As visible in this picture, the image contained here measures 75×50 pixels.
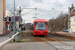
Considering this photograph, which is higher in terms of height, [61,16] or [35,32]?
[61,16]

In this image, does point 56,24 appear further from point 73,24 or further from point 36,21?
point 36,21

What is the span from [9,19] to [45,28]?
428 inches

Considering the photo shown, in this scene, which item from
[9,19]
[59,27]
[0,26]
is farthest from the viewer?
[59,27]

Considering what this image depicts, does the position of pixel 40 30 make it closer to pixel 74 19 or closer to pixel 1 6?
pixel 1 6

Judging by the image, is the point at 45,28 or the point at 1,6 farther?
the point at 1,6

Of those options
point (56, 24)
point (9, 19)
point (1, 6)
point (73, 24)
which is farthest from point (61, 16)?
point (9, 19)

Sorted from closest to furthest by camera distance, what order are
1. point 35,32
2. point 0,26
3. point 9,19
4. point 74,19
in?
1. point 9,19
2. point 35,32
3. point 0,26
4. point 74,19

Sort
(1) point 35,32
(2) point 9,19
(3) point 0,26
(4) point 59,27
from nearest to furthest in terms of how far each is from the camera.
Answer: (2) point 9,19 < (1) point 35,32 < (3) point 0,26 < (4) point 59,27

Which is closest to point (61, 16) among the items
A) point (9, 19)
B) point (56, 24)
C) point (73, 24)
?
point (56, 24)

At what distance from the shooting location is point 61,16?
8806 centimetres

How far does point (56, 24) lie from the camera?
87375mm

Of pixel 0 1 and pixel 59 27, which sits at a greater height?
pixel 0 1

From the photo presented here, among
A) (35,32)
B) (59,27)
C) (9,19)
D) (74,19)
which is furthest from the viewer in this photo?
(59,27)

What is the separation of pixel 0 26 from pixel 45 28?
10.7 metres
